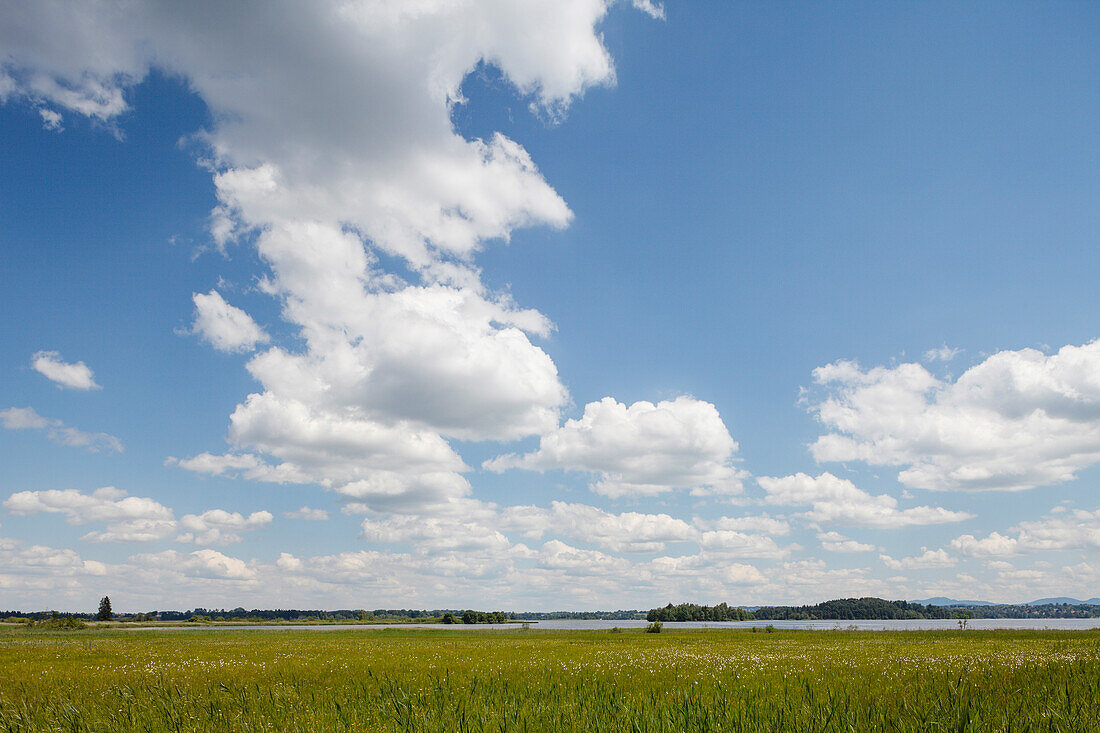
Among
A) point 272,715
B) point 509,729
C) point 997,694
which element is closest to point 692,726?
point 509,729

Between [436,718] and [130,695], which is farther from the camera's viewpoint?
[130,695]

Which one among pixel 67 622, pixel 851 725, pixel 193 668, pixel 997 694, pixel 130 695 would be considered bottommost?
pixel 67 622

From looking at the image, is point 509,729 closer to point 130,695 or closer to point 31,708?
point 130,695

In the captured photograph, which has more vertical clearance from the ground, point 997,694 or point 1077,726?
point 1077,726

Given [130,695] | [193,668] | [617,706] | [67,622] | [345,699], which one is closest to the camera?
[617,706]

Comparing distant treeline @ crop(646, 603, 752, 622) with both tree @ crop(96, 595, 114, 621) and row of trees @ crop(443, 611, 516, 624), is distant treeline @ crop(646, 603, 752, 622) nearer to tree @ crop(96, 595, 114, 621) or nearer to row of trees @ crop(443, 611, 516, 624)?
row of trees @ crop(443, 611, 516, 624)

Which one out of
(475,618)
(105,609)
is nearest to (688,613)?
(475,618)

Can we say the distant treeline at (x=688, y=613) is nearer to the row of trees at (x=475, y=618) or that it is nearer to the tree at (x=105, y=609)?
the row of trees at (x=475, y=618)

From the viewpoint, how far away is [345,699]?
8656mm

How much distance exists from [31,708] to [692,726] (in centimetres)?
1044

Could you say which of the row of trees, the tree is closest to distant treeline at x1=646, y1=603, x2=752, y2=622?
the row of trees

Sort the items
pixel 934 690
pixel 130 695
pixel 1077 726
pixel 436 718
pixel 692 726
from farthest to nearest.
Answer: pixel 130 695 < pixel 934 690 < pixel 436 718 < pixel 692 726 < pixel 1077 726

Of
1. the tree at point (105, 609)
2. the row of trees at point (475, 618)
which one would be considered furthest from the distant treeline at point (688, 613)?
the tree at point (105, 609)

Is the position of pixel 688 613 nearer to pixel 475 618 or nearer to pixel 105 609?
pixel 475 618
